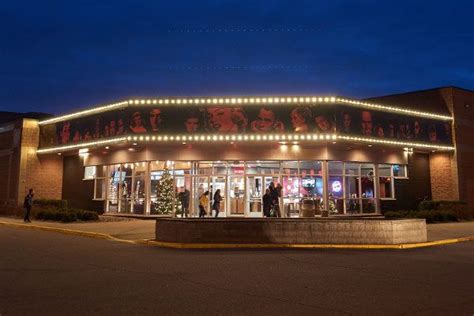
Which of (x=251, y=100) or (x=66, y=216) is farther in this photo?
(x=251, y=100)

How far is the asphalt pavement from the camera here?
21.2 feet

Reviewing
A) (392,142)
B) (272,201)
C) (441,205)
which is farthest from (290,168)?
(441,205)

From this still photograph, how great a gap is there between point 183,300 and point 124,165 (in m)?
22.1

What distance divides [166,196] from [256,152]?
574 cm

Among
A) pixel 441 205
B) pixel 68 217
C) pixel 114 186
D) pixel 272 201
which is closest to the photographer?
pixel 68 217

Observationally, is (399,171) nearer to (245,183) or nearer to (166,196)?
(245,183)

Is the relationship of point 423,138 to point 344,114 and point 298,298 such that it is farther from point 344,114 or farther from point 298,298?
point 298,298

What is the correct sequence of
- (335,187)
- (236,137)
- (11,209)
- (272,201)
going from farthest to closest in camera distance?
1. (11,209)
2. (335,187)
3. (236,137)
4. (272,201)

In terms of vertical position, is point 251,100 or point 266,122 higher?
point 251,100

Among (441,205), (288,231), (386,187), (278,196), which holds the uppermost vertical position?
(386,187)

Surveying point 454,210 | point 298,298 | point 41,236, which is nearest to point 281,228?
point 298,298

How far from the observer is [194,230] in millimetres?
14312

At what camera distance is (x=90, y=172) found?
101 ft

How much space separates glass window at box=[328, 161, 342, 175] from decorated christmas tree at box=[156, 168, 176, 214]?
30.5 feet
